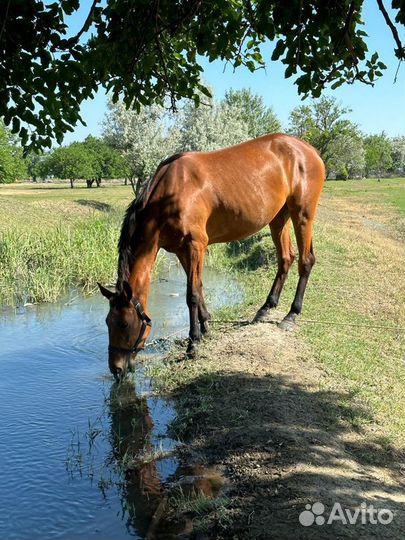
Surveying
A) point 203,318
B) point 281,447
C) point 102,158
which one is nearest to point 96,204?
point 203,318

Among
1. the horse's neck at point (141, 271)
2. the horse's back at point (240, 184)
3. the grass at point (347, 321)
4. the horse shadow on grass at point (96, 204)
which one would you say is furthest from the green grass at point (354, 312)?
the horse shadow on grass at point (96, 204)

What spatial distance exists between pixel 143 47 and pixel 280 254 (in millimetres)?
4146

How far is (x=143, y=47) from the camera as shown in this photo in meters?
4.43

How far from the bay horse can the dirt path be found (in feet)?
2.96

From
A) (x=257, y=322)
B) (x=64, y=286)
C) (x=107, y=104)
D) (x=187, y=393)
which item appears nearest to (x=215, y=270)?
(x=64, y=286)

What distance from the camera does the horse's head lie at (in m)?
5.71

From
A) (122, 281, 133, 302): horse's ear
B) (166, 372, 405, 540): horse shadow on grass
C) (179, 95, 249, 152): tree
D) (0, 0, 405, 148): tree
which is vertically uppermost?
(179, 95, 249, 152): tree

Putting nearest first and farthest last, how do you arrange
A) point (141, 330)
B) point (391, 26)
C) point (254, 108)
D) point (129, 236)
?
point (391, 26), point (141, 330), point (129, 236), point (254, 108)

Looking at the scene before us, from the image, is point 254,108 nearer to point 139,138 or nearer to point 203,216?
point 139,138

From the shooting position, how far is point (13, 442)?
5016 millimetres

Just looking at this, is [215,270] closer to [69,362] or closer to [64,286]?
[64,286]

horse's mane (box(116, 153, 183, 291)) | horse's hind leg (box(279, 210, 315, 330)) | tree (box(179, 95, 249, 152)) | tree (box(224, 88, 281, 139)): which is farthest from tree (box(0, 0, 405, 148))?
tree (box(224, 88, 281, 139))

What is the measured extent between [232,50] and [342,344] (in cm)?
352

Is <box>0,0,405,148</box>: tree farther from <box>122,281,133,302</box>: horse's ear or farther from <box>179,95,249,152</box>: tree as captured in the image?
<box>179,95,249,152</box>: tree
